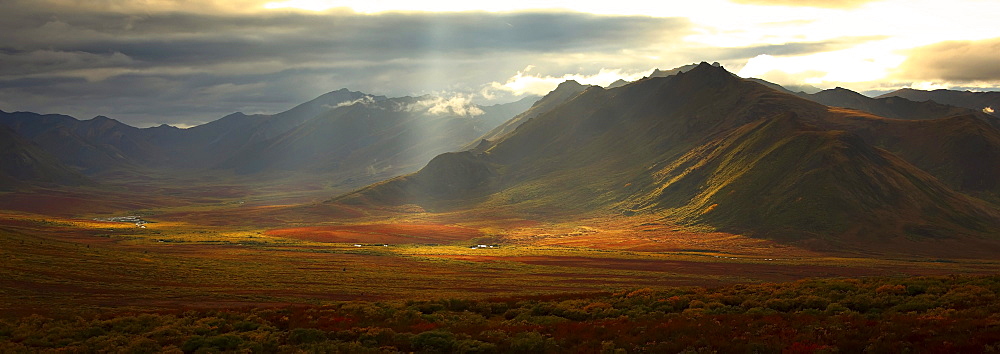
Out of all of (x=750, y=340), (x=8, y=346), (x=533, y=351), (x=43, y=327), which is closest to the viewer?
(x=750, y=340)

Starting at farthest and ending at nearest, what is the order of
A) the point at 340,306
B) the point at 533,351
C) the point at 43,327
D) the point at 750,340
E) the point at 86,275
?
the point at 86,275 < the point at 340,306 < the point at 43,327 < the point at 533,351 < the point at 750,340

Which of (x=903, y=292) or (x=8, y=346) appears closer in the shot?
(x=8, y=346)

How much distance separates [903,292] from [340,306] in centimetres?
3870

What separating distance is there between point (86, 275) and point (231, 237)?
109073mm

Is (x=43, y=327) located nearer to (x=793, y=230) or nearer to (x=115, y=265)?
(x=115, y=265)

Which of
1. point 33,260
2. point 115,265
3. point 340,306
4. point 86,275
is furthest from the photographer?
point 115,265

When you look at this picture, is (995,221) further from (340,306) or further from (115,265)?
(115,265)

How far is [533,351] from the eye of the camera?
28.2m

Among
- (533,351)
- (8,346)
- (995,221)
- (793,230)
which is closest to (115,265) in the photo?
(8,346)

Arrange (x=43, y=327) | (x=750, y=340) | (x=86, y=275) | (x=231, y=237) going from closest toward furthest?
(x=750, y=340), (x=43, y=327), (x=86, y=275), (x=231, y=237)

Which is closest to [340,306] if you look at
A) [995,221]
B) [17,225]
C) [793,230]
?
[793,230]

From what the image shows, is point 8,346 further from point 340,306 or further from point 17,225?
point 17,225

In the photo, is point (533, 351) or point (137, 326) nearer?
point (533, 351)

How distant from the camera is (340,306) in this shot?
47094mm
